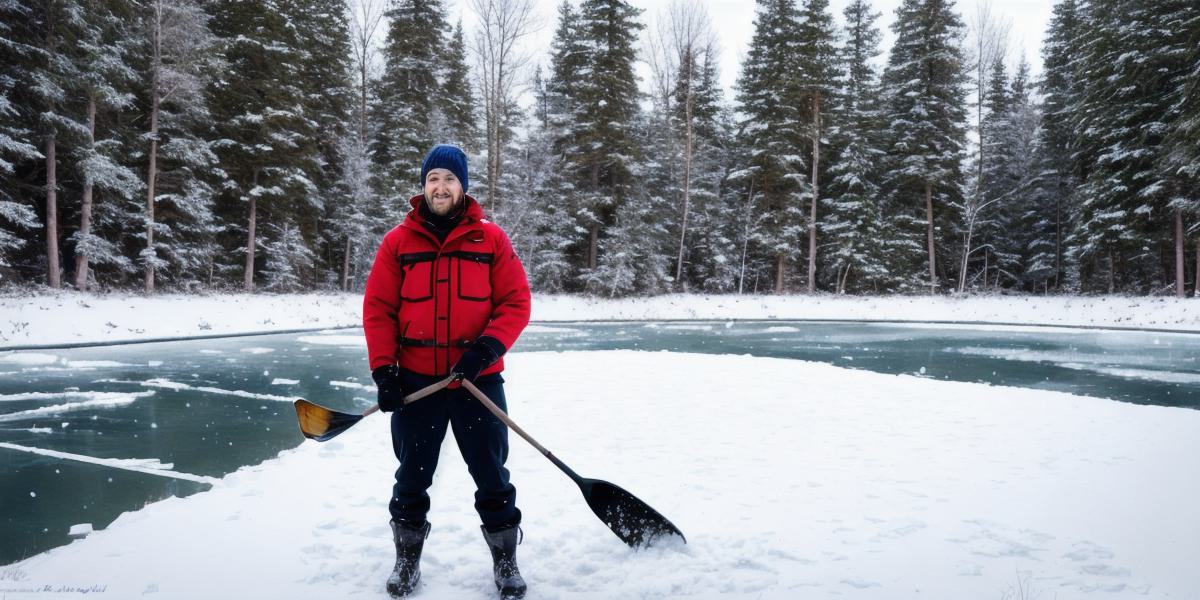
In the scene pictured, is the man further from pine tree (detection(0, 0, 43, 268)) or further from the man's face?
pine tree (detection(0, 0, 43, 268))

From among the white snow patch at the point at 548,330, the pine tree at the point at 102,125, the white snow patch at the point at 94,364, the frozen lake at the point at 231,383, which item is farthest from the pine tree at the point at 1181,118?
the pine tree at the point at 102,125

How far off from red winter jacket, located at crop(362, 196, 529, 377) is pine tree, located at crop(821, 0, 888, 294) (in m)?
26.7

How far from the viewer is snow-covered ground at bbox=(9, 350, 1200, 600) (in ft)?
8.82

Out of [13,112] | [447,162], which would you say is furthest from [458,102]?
[447,162]

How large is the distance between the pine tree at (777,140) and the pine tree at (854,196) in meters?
1.71

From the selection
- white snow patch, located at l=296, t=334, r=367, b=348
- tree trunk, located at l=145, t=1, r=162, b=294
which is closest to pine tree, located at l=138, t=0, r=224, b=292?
tree trunk, located at l=145, t=1, r=162, b=294

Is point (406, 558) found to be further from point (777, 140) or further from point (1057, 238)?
point (1057, 238)

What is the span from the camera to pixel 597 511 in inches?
121

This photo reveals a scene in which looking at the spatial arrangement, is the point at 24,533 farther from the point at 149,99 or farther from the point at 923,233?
the point at 923,233

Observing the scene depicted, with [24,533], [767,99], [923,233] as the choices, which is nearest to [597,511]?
[24,533]

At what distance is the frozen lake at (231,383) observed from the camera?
170 inches

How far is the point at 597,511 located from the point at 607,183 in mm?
22640

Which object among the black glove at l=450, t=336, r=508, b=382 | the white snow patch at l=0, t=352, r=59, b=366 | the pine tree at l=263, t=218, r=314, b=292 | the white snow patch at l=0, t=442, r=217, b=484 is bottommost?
the white snow patch at l=0, t=442, r=217, b=484

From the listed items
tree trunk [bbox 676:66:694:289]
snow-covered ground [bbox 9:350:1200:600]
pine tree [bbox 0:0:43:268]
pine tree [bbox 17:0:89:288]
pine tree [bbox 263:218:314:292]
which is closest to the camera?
snow-covered ground [bbox 9:350:1200:600]
